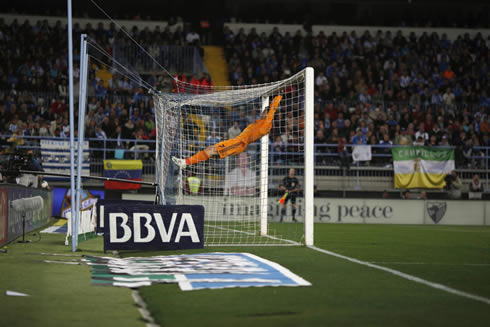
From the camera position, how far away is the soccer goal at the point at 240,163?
40.7 feet

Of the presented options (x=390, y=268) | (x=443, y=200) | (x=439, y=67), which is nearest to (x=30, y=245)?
(x=390, y=268)

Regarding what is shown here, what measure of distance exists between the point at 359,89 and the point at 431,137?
5.14 m

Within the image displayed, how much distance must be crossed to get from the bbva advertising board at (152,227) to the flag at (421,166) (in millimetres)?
15532

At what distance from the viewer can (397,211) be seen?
963 inches

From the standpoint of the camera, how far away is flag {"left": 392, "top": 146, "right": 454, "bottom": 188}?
24.4 metres

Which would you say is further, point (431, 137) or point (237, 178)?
point (431, 137)

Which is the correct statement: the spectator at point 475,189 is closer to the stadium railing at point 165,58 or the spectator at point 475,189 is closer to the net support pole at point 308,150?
the stadium railing at point 165,58

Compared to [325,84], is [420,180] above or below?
below

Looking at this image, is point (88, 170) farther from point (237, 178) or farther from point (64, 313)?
point (64, 313)

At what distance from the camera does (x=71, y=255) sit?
31.1 feet

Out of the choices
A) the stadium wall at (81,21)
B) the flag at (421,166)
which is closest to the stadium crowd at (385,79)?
the flag at (421,166)

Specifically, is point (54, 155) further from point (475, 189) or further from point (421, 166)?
point (475, 189)

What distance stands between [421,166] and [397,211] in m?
1.94

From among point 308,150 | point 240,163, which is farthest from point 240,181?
point 308,150
